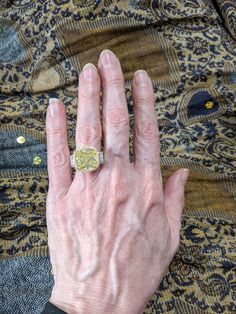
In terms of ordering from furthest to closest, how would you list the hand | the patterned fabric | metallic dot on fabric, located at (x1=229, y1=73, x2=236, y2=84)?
metallic dot on fabric, located at (x1=229, y1=73, x2=236, y2=84), the patterned fabric, the hand

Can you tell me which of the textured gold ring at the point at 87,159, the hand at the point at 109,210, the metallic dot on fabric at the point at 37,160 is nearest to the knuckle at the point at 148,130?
the hand at the point at 109,210

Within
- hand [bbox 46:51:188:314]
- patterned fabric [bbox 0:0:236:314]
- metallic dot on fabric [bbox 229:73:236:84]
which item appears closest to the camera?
hand [bbox 46:51:188:314]

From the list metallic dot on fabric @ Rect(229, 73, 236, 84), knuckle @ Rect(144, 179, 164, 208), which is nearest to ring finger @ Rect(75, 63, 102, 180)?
knuckle @ Rect(144, 179, 164, 208)

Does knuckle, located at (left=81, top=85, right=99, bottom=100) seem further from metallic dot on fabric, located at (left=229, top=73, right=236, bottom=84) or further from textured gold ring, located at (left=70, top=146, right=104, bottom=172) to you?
metallic dot on fabric, located at (left=229, top=73, right=236, bottom=84)

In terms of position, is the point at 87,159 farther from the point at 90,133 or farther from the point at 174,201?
the point at 174,201

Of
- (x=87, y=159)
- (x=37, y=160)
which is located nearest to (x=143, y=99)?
(x=87, y=159)

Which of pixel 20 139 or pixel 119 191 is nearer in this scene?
pixel 119 191
